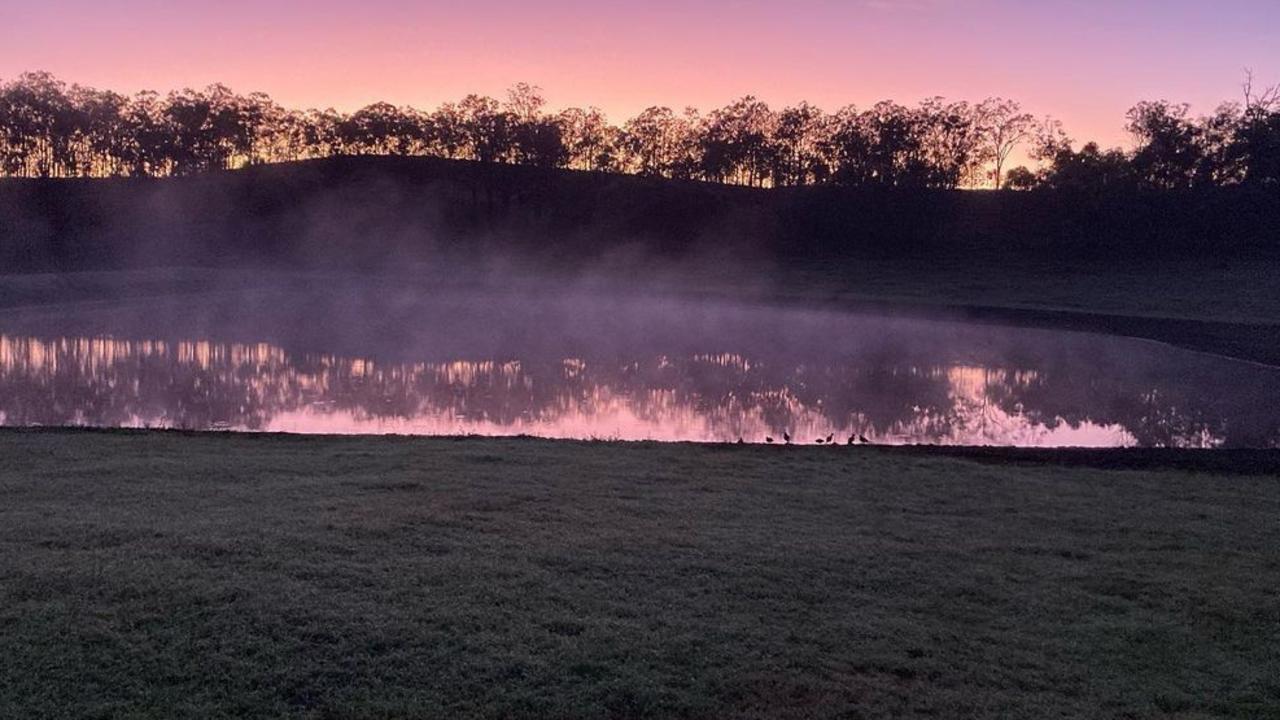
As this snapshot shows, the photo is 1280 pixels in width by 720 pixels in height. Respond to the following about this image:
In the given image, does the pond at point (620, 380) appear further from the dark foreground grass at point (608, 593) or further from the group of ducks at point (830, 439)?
the dark foreground grass at point (608, 593)

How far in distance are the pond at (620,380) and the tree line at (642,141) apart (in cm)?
5917

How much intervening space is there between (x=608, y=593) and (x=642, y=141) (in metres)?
102

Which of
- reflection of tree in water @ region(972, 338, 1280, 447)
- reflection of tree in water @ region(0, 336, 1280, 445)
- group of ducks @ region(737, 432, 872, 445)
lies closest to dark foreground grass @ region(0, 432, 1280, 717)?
group of ducks @ region(737, 432, 872, 445)

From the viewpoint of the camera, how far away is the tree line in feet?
280

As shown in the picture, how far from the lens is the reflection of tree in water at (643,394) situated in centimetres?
1752

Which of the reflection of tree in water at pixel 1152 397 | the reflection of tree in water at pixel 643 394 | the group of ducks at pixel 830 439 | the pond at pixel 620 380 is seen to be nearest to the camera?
the group of ducks at pixel 830 439

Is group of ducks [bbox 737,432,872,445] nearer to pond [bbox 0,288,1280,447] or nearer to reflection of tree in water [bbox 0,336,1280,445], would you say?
pond [bbox 0,288,1280,447]

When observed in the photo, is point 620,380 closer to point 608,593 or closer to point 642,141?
point 608,593

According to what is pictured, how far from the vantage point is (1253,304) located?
43.6 metres

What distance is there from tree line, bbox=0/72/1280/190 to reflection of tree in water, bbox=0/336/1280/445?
64.2m

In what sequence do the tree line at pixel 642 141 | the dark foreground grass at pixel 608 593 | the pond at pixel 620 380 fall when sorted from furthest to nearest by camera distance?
the tree line at pixel 642 141 → the pond at pixel 620 380 → the dark foreground grass at pixel 608 593

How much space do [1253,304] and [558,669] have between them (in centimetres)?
4773

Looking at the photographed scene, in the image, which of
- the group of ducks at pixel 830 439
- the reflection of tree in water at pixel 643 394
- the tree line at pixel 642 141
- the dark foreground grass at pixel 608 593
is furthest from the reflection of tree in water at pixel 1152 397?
the tree line at pixel 642 141

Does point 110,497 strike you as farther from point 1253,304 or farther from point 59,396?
point 1253,304
